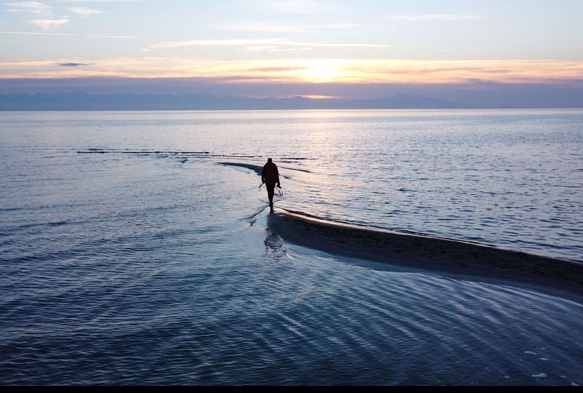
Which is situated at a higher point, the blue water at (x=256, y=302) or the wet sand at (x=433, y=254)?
the blue water at (x=256, y=302)

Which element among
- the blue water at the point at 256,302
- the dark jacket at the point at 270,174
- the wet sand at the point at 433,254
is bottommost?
the wet sand at the point at 433,254

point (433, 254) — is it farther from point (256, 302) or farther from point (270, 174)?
point (270, 174)

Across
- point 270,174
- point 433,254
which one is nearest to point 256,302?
point 433,254

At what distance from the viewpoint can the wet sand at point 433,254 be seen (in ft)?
58.3

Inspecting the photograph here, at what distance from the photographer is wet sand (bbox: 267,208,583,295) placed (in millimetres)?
17781

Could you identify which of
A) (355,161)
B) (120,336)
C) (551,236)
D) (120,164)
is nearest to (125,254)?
(120,336)

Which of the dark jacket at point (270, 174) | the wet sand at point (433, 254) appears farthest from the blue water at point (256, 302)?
the dark jacket at point (270, 174)

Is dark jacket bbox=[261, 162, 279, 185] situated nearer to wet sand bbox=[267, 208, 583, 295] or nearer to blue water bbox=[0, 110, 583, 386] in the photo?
blue water bbox=[0, 110, 583, 386]

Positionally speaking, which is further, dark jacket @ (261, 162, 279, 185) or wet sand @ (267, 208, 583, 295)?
dark jacket @ (261, 162, 279, 185)

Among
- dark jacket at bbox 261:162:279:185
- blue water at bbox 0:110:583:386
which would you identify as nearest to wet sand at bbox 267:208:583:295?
blue water at bbox 0:110:583:386

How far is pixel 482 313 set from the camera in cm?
1385

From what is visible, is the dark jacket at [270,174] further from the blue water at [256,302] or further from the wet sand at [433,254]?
the wet sand at [433,254]
